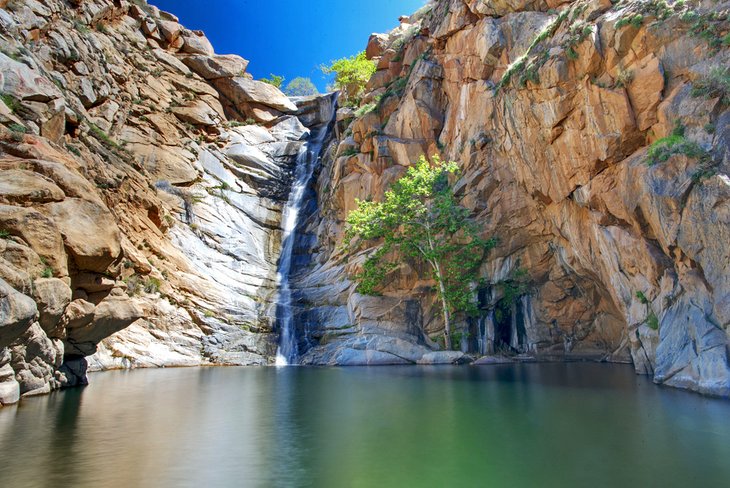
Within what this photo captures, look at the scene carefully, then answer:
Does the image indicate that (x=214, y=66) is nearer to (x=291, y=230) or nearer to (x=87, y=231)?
(x=291, y=230)

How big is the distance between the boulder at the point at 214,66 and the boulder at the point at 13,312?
5046 centimetres

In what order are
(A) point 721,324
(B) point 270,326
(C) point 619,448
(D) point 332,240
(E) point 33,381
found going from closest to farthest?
(C) point 619,448, (A) point 721,324, (E) point 33,381, (B) point 270,326, (D) point 332,240

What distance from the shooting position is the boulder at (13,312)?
10.8 metres

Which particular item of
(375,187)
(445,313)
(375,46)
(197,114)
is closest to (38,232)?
(445,313)

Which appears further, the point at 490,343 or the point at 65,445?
the point at 490,343

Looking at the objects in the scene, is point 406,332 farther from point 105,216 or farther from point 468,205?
point 105,216

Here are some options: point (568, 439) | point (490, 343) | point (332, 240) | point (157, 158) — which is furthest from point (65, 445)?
point (157, 158)

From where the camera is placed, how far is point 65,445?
9.12m

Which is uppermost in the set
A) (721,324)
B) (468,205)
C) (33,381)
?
(468,205)

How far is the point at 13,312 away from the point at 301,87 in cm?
12828

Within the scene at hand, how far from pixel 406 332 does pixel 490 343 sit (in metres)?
5.36

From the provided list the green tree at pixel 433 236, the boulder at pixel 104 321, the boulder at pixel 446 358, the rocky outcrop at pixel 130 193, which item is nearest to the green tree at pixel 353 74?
the rocky outcrop at pixel 130 193

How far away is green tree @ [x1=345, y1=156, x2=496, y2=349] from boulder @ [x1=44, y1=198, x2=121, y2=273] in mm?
18175

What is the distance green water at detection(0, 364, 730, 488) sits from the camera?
7.04m
